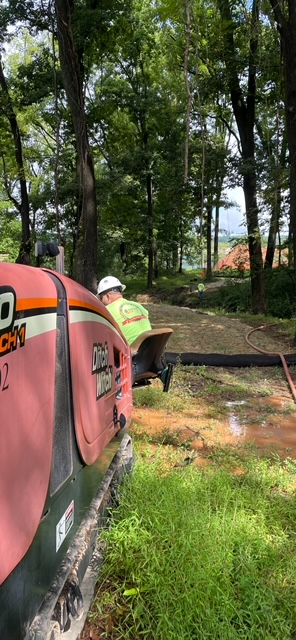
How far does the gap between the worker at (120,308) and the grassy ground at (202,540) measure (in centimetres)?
100

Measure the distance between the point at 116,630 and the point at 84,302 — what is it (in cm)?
140

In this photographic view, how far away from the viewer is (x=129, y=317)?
13.4 feet

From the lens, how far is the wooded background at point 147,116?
782cm

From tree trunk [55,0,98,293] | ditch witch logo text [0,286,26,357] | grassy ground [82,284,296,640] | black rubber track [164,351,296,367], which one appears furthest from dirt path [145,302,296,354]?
ditch witch logo text [0,286,26,357]

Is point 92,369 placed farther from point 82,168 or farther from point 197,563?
point 82,168

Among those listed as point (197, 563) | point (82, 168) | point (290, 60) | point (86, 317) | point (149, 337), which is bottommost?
point (197, 563)

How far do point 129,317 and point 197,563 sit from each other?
2287 mm

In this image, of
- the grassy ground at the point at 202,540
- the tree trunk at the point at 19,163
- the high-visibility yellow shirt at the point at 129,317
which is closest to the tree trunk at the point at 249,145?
the tree trunk at the point at 19,163

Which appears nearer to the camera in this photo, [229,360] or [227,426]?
[227,426]

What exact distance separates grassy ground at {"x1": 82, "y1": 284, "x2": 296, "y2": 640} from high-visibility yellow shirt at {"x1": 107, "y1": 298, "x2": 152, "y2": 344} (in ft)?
3.20

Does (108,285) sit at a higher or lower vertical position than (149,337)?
higher

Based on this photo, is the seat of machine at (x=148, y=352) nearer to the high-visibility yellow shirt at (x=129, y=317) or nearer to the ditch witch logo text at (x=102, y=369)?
the high-visibility yellow shirt at (x=129, y=317)

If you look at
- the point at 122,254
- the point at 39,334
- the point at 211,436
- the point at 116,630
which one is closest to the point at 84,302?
the point at 39,334

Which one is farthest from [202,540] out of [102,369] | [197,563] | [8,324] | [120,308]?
[120,308]
